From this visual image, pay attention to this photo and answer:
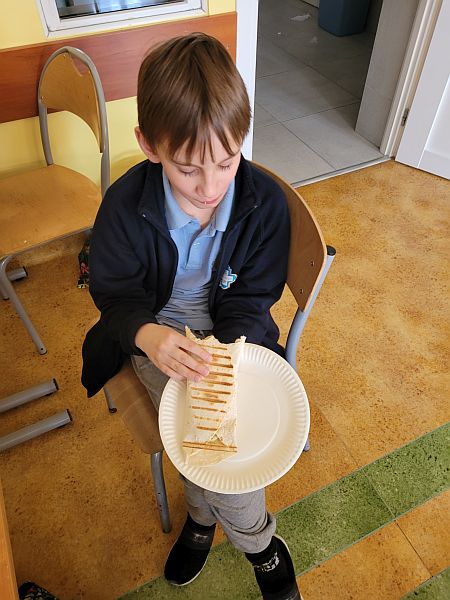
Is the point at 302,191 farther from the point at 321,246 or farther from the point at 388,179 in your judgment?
the point at 321,246

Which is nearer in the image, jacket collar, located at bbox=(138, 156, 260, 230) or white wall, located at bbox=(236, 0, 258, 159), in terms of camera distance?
jacket collar, located at bbox=(138, 156, 260, 230)

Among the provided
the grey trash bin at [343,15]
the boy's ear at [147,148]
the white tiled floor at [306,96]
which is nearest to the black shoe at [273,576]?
the boy's ear at [147,148]

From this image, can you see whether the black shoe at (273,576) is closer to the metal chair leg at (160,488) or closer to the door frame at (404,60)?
the metal chair leg at (160,488)

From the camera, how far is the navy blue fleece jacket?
94 cm

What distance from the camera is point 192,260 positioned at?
1013mm

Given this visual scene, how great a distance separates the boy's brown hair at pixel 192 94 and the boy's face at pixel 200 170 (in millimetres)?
13

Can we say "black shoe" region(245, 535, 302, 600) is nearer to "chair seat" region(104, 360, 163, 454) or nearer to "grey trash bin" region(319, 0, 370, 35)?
"chair seat" region(104, 360, 163, 454)

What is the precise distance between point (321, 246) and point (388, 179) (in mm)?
1748

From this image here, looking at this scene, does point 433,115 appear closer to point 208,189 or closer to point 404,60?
point 404,60

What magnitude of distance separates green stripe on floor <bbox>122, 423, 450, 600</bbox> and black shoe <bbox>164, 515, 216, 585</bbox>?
0.03 metres

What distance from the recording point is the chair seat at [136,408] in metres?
0.98

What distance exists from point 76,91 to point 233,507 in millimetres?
1186

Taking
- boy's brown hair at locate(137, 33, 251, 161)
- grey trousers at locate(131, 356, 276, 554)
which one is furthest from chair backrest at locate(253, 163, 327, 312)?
grey trousers at locate(131, 356, 276, 554)

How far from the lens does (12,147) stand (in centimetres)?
169
